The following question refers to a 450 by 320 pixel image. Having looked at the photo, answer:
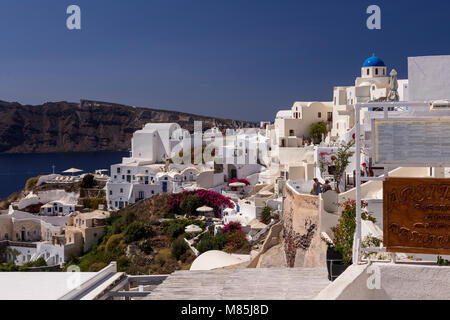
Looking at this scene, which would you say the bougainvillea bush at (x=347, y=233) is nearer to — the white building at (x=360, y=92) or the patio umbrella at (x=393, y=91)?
the patio umbrella at (x=393, y=91)

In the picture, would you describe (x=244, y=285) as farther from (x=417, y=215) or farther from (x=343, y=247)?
(x=417, y=215)

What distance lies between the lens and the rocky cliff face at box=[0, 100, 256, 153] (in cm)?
13662

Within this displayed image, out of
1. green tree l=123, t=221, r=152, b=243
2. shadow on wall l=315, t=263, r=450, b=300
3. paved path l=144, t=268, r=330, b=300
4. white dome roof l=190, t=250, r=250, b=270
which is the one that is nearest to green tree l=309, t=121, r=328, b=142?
green tree l=123, t=221, r=152, b=243

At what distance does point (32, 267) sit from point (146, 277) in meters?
20.1

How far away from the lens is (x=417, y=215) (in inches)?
150

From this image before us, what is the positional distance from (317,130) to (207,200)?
7832 millimetres

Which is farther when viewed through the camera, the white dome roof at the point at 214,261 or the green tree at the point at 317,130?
the green tree at the point at 317,130

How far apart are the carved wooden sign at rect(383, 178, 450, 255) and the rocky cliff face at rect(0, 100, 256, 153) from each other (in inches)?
5234

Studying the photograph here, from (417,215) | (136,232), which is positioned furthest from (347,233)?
(136,232)

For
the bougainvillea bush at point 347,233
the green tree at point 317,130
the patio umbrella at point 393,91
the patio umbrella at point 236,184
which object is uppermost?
the patio umbrella at point 393,91

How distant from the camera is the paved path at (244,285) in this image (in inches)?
151

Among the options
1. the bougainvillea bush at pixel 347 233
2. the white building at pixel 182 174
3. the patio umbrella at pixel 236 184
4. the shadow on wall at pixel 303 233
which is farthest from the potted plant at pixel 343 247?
the white building at pixel 182 174

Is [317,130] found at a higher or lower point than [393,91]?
lower

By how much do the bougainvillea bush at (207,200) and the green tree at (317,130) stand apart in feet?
20.9
